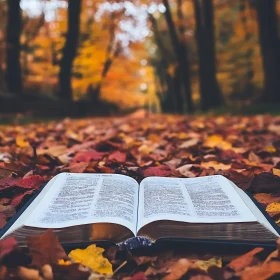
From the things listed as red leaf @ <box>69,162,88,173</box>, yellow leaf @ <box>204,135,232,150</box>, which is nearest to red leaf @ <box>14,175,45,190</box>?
red leaf @ <box>69,162,88,173</box>

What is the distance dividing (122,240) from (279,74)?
746cm

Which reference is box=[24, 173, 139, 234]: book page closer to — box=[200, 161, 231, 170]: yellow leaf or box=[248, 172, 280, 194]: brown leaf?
box=[248, 172, 280, 194]: brown leaf

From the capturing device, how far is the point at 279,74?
26.2 ft

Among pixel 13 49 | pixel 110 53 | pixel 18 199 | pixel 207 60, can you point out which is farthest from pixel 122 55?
pixel 18 199

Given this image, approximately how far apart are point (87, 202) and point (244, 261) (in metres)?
0.43

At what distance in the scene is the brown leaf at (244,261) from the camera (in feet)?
3.17

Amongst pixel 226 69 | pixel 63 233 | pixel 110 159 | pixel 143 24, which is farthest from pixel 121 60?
pixel 63 233

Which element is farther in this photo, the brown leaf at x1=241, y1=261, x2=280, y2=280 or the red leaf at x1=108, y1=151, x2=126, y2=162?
the red leaf at x1=108, y1=151, x2=126, y2=162

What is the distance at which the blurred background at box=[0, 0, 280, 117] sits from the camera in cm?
848

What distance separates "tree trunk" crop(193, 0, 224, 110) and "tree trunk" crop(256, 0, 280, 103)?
2594 millimetres

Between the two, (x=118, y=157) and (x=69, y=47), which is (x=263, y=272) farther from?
(x=69, y=47)

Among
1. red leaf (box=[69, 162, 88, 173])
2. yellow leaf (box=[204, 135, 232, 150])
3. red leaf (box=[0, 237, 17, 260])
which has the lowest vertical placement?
yellow leaf (box=[204, 135, 232, 150])

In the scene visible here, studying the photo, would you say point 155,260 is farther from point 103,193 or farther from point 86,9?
point 86,9

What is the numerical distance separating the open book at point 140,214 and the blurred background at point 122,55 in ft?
19.7
